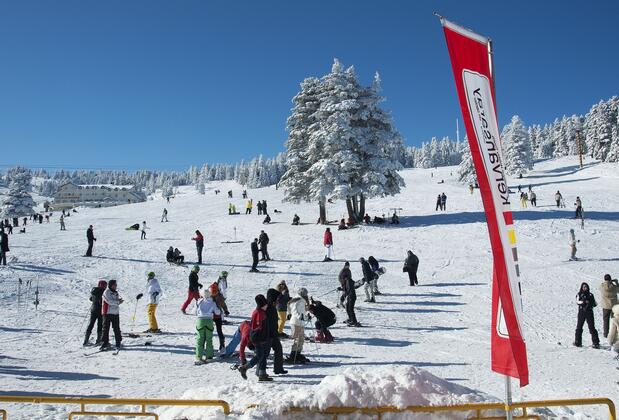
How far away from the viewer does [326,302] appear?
1634cm

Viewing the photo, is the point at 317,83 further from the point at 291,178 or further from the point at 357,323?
the point at 357,323

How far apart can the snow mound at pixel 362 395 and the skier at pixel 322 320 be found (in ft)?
16.0

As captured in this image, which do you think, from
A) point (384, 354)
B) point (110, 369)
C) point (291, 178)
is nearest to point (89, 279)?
point (110, 369)

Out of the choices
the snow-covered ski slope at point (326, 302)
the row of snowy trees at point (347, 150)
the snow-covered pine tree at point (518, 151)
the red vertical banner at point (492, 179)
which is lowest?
the snow-covered ski slope at point (326, 302)

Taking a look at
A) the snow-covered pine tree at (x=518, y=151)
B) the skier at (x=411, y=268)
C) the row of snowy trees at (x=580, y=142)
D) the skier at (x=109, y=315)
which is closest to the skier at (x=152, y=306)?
the skier at (x=109, y=315)

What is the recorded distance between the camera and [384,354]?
10.7m

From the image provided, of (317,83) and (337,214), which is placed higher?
(317,83)

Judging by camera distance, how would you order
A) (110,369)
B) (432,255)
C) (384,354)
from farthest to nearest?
(432,255) → (384,354) → (110,369)

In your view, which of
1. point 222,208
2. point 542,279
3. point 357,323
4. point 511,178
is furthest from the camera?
point 511,178

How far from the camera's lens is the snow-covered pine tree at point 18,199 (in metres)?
73.1

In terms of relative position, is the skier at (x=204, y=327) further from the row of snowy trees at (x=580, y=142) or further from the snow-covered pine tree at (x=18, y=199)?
the snow-covered pine tree at (x=18, y=199)

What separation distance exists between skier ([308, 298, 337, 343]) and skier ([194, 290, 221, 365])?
256 centimetres

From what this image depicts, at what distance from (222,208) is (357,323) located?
37046 mm

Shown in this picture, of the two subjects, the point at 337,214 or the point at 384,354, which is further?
the point at 337,214
